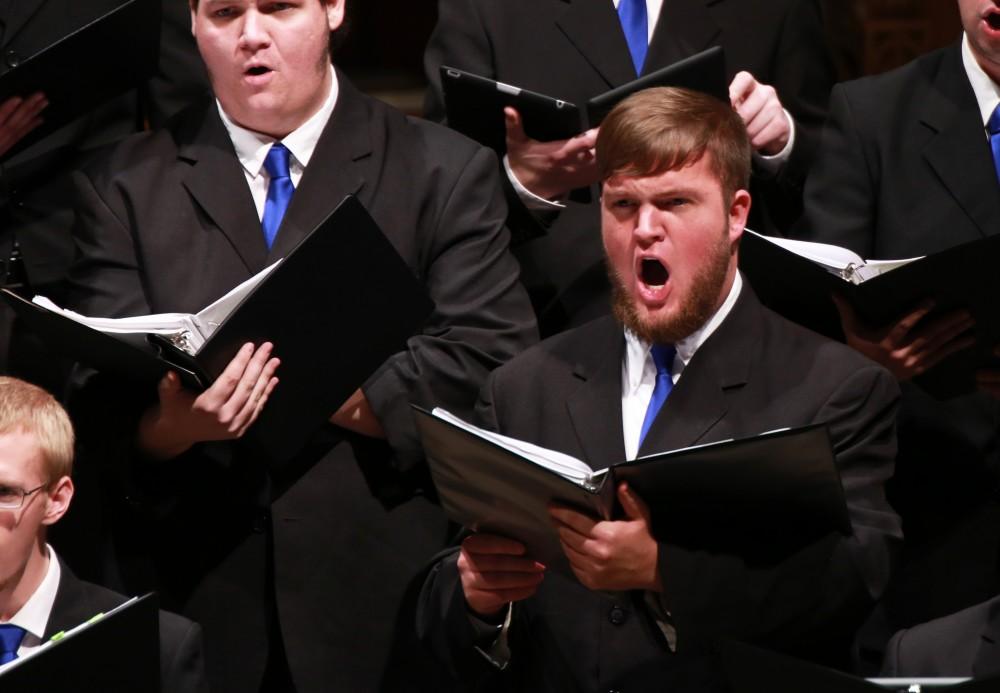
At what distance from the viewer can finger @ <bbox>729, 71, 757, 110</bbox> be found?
3.74m

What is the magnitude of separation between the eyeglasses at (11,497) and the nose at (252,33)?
0.97 metres

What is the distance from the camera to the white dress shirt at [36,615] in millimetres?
3301

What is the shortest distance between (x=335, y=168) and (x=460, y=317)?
0.39 m

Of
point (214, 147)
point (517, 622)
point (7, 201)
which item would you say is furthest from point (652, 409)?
point (7, 201)

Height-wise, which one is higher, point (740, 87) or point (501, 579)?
point (740, 87)

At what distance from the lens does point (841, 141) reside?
3770mm

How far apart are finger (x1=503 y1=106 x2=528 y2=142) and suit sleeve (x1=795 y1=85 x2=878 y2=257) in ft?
1.95

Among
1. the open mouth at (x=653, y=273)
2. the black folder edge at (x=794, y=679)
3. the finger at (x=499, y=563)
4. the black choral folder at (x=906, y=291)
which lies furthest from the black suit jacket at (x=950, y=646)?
the open mouth at (x=653, y=273)

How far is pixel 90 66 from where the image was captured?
12.3 ft

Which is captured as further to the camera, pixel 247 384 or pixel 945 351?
pixel 945 351

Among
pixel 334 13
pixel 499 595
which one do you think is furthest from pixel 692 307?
pixel 334 13

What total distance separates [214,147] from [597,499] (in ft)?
4.33

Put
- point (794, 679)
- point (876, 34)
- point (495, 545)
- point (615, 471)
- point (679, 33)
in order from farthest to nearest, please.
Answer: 1. point (876, 34)
2. point (679, 33)
3. point (495, 545)
4. point (615, 471)
5. point (794, 679)

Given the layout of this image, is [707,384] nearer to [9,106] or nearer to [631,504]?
[631,504]
